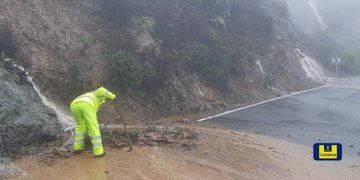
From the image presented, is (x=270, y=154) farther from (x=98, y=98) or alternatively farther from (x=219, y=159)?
(x=98, y=98)

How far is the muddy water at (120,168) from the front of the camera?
743 cm

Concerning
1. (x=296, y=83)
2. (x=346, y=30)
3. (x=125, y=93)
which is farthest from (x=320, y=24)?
(x=125, y=93)

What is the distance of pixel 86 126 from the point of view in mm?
8477

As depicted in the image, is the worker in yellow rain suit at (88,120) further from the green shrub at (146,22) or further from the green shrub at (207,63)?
the green shrub at (207,63)

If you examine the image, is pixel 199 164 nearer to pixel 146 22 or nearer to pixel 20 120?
pixel 20 120

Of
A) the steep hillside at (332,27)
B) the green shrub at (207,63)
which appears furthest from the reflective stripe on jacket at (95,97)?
the steep hillside at (332,27)

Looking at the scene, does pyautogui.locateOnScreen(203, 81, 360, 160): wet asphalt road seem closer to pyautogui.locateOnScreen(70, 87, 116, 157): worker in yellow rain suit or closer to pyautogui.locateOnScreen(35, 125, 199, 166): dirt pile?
pyautogui.locateOnScreen(35, 125, 199, 166): dirt pile

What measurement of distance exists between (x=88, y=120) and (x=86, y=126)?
259 mm

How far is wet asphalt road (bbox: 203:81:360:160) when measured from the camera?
12.3 m

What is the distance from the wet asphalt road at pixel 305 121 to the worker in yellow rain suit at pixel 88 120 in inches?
212

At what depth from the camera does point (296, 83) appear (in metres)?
25.5

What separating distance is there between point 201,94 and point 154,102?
2507mm

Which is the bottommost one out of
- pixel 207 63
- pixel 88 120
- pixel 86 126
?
pixel 86 126

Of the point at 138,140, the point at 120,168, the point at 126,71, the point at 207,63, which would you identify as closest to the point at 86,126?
the point at 120,168
